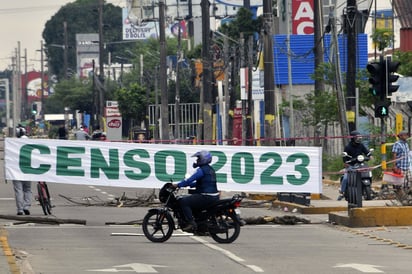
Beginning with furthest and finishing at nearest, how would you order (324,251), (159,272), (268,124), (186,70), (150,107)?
(186,70) < (150,107) < (268,124) < (324,251) < (159,272)

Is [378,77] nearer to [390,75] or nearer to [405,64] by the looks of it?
[390,75]

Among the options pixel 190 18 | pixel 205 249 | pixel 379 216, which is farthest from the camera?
pixel 190 18

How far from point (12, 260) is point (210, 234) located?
5182 mm

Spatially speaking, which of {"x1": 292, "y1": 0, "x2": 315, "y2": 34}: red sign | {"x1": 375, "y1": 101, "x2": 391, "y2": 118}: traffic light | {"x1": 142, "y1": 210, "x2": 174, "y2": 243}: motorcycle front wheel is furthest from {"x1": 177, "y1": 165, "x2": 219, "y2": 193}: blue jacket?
{"x1": 292, "y1": 0, "x2": 315, "y2": 34}: red sign

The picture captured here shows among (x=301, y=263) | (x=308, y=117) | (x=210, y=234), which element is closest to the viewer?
(x=301, y=263)

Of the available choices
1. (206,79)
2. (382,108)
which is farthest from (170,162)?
(206,79)

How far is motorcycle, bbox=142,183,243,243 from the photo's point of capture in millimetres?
21281

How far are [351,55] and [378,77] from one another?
11.3 ft

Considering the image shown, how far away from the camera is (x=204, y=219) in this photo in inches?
845

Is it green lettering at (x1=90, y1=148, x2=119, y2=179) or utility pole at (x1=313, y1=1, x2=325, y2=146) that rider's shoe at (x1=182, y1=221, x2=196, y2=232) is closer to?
green lettering at (x1=90, y1=148, x2=119, y2=179)

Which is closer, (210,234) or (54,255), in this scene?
(54,255)

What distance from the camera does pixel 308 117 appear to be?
53.6 metres

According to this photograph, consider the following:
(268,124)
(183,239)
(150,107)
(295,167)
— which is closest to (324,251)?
(183,239)

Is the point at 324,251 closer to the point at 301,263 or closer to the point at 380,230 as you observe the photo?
the point at 301,263
